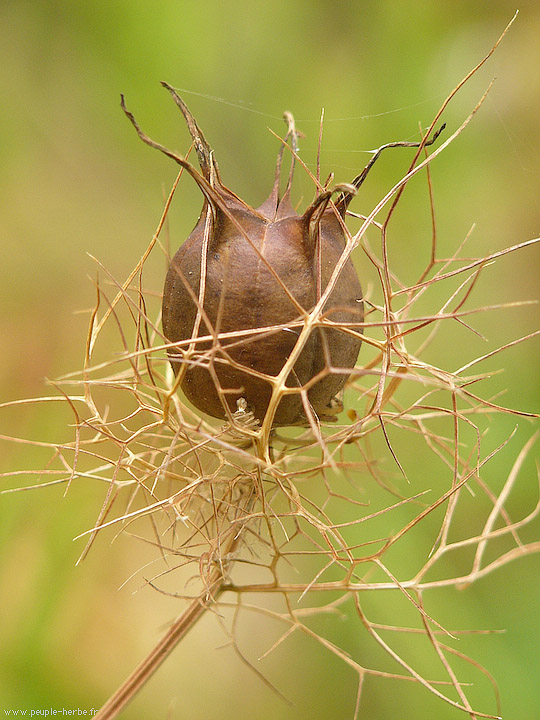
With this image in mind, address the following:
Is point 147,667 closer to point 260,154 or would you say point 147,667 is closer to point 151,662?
point 151,662

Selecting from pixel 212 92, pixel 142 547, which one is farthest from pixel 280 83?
pixel 142 547

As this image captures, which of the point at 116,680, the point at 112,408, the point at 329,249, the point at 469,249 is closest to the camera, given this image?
the point at 329,249

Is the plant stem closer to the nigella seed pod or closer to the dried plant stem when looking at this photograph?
the dried plant stem

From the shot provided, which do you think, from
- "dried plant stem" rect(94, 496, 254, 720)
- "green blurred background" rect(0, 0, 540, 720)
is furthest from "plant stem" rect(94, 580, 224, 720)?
"green blurred background" rect(0, 0, 540, 720)

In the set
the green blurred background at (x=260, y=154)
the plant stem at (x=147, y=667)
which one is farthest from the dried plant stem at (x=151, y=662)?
the green blurred background at (x=260, y=154)

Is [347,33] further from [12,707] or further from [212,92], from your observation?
[12,707]

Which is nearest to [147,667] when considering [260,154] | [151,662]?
[151,662]
